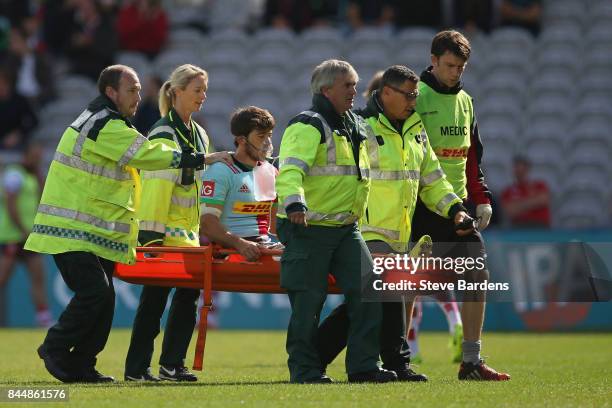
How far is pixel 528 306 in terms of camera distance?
55.2 feet

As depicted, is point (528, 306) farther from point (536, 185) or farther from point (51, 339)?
point (51, 339)

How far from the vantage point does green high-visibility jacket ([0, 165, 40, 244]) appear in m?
17.5

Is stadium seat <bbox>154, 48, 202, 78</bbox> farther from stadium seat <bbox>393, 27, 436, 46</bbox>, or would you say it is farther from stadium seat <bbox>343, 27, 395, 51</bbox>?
stadium seat <bbox>393, 27, 436, 46</bbox>

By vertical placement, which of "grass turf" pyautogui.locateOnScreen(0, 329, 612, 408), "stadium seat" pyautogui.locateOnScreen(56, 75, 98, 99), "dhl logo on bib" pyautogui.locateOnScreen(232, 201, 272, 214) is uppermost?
"stadium seat" pyautogui.locateOnScreen(56, 75, 98, 99)

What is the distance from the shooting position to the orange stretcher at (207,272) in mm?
9070

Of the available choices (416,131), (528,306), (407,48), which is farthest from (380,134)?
(407,48)

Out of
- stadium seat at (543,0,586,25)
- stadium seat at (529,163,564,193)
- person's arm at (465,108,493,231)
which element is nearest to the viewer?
person's arm at (465,108,493,231)

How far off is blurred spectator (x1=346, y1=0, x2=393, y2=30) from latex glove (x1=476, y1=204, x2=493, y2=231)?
11337 mm

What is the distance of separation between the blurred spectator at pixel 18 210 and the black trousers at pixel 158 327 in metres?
7.84

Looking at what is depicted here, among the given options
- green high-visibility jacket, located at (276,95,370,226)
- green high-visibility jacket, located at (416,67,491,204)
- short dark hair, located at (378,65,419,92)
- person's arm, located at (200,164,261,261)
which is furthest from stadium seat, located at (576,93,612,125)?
green high-visibility jacket, located at (276,95,370,226)

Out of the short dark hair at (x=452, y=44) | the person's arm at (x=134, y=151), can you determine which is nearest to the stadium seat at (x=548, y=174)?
the short dark hair at (x=452, y=44)

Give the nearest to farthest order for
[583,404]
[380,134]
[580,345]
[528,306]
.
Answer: [583,404] → [380,134] → [580,345] → [528,306]

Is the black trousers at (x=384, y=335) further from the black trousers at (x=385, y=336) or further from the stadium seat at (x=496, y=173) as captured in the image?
the stadium seat at (x=496, y=173)

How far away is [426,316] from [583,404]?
948 cm
